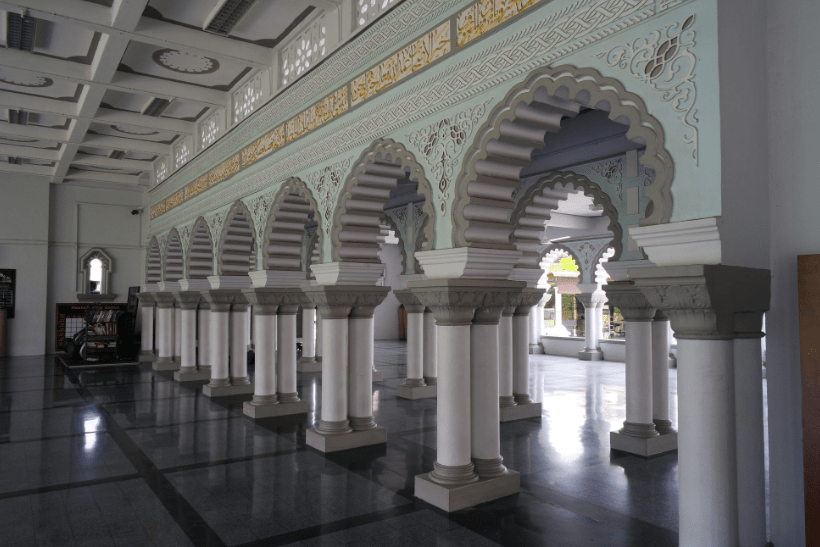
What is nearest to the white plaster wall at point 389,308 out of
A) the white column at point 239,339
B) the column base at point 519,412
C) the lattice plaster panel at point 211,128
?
the lattice plaster panel at point 211,128

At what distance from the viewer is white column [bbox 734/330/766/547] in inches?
97.3

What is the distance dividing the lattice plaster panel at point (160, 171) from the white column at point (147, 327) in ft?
7.88

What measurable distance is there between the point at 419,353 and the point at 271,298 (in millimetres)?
2411

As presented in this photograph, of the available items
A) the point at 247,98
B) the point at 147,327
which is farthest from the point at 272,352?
the point at 147,327

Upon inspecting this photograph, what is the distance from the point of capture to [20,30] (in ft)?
18.0

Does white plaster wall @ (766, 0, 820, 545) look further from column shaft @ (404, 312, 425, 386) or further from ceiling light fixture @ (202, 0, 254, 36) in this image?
column shaft @ (404, 312, 425, 386)

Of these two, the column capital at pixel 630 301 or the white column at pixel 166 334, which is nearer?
the column capital at pixel 630 301

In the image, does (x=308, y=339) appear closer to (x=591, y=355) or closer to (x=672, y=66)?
(x=591, y=355)

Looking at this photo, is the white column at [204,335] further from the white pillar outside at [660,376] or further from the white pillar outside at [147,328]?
the white pillar outside at [660,376]

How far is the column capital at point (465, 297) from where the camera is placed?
3.52 m

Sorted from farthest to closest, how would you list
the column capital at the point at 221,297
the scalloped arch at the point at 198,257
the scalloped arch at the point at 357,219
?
1. the scalloped arch at the point at 198,257
2. the column capital at the point at 221,297
3. the scalloped arch at the point at 357,219

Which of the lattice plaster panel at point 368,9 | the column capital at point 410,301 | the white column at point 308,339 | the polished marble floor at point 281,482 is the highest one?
the lattice plaster panel at point 368,9

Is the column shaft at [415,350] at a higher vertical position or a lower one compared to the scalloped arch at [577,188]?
lower

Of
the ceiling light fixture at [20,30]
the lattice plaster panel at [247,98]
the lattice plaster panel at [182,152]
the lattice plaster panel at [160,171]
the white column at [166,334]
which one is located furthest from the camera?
the lattice plaster panel at [160,171]
